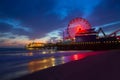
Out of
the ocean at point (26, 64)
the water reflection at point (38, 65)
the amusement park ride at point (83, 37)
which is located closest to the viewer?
the ocean at point (26, 64)

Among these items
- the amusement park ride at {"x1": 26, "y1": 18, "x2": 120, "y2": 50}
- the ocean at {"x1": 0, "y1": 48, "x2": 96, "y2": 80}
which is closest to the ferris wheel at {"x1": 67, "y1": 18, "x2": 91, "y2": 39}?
the amusement park ride at {"x1": 26, "y1": 18, "x2": 120, "y2": 50}

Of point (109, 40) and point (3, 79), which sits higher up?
point (109, 40)

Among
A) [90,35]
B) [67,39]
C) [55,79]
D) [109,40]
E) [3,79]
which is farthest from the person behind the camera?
[67,39]

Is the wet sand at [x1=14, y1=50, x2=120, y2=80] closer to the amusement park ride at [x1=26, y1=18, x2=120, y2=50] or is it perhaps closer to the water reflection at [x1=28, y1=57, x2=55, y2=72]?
the water reflection at [x1=28, y1=57, x2=55, y2=72]

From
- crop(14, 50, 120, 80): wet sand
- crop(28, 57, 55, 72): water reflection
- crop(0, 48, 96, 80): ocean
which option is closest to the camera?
crop(14, 50, 120, 80): wet sand

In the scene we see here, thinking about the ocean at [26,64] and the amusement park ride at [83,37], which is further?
the amusement park ride at [83,37]

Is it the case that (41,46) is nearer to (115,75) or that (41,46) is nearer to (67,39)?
(67,39)

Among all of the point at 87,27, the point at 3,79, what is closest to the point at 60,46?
the point at 87,27

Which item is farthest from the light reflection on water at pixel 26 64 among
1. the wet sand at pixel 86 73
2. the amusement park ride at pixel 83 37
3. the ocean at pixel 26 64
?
the amusement park ride at pixel 83 37

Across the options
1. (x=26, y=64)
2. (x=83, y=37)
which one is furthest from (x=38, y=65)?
(x=83, y=37)

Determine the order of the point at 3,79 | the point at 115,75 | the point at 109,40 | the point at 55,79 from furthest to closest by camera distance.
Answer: the point at 109,40 < the point at 3,79 < the point at 55,79 < the point at 115,75

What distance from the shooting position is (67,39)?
11256cm

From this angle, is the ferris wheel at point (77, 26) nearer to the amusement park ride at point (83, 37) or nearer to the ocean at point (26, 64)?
the amusement park ride at point (83, 37)

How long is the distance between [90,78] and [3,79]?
6.30 metres
